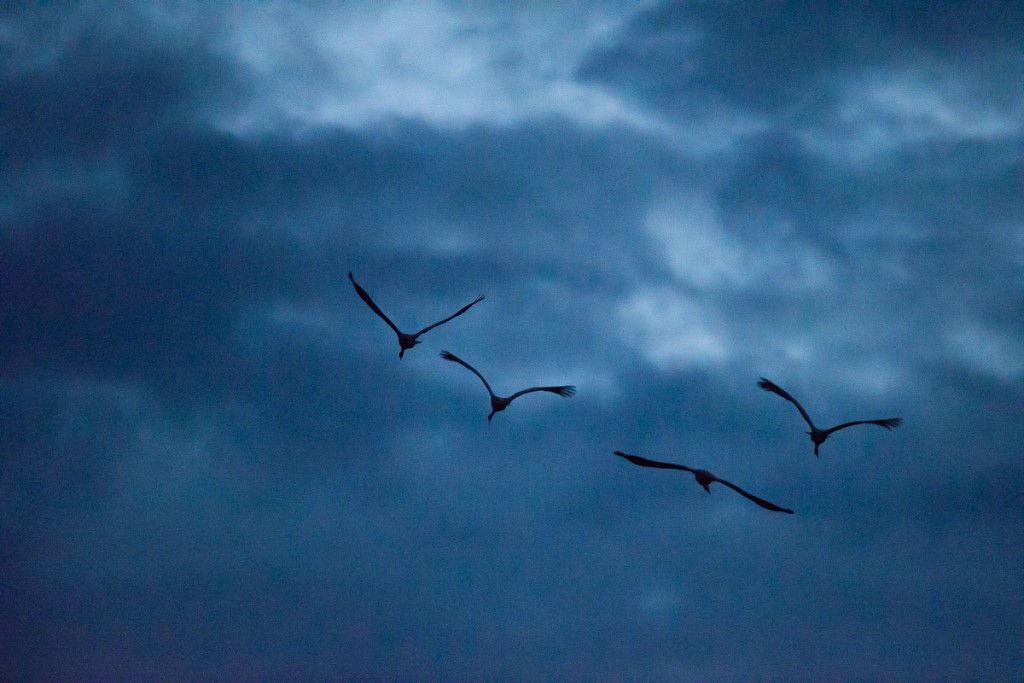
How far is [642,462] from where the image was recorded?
39875 mm

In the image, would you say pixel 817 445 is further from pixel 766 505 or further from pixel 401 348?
pixel 401 348

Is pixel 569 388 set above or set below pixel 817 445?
above

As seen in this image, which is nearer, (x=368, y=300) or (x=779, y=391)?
(x=368, y=300)

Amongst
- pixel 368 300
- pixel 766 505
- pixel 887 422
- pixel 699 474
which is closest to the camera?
pixel 766 505

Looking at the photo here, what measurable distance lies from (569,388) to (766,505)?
13.3 meters

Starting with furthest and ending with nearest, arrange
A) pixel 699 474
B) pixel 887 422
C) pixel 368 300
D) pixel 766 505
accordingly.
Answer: pixel 887 422 → pixel 368 300 → pixel 699 474 → pixel 766 505

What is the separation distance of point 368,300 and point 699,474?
16.0 meters

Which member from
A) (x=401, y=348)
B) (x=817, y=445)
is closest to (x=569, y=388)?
(x=401, y=348)

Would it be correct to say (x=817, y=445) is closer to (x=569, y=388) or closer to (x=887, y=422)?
(x=887, y=422)

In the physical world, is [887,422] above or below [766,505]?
below

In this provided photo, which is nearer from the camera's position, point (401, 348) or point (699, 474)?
point (699, 474)

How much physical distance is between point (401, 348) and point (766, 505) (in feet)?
60.8

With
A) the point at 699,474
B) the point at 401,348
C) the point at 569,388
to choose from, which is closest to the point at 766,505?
the point at 699,474

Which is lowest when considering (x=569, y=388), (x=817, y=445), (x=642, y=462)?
(x=817, y=445)
